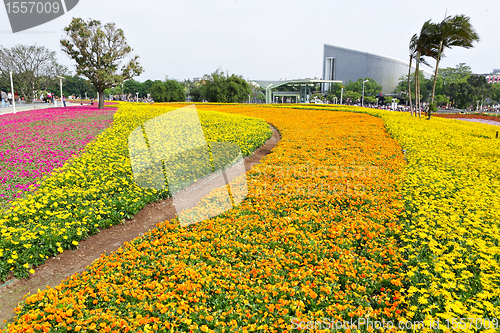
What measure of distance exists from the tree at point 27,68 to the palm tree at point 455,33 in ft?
160

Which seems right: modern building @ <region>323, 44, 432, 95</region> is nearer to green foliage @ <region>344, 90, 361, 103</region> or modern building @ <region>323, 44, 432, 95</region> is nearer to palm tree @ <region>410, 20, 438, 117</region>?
green foliage @ <region>344, 90, 361, 103</region>

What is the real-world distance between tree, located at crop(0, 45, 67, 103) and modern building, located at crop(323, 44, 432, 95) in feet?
280

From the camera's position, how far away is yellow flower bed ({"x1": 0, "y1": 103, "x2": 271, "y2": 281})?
4363 millimetres

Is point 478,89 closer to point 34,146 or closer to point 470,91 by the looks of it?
point 470,91

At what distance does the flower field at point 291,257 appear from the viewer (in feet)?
10.1

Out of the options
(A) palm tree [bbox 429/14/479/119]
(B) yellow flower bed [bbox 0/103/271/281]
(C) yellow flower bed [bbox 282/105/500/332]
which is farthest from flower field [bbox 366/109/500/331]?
(A) palm tree [bbox 429/14/479/119]

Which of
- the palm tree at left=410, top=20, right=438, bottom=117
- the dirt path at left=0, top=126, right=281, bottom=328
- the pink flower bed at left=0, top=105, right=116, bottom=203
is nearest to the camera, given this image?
the dirt path at left=0, top=126, right=281, bottom=328

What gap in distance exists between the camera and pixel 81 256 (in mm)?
4676

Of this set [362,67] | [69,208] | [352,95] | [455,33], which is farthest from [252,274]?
[362,67]

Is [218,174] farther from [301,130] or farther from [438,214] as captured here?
[301,130]

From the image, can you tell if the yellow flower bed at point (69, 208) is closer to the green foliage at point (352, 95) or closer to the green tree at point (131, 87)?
the green foliage at point (352, 95)

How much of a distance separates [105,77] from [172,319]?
24.7m

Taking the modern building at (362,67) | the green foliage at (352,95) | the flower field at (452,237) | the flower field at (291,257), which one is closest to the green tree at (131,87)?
the green foliage at (352,95)

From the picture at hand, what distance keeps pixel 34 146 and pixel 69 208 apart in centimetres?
584
